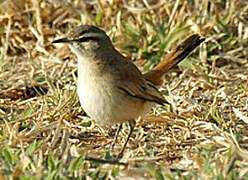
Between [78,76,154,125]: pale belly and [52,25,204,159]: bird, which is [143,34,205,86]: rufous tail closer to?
[52,25,204,159]: bird

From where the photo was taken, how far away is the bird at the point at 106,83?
479 cm

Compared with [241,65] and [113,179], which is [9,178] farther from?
[241,65]

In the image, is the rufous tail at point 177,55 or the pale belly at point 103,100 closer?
the pale belly at point 103,100

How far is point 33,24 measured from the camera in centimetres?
804

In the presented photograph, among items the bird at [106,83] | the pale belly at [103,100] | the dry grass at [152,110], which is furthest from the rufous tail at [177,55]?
the pale belly at [103,100]

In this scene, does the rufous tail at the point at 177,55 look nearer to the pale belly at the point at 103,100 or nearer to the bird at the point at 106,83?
the bird at the point at 106,83

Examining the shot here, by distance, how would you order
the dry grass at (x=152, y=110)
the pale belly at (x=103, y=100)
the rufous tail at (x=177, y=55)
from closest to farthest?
Answer: the dry grass at (x=152, y=110) → the pale belly at (x=103, y=100) → the rufous tail at (x=177, y=55)

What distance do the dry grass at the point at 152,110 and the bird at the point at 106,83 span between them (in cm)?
37

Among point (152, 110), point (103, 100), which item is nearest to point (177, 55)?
point (152, 110)

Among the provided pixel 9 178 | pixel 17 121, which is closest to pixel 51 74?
pixel 17 121

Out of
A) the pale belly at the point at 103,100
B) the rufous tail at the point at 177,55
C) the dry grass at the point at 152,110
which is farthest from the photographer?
the rufous tail at the point at 177,55

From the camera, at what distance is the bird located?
4.79 meters

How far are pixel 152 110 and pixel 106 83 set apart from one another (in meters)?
1.37

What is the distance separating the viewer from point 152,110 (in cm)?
606
